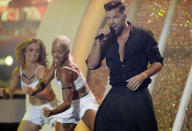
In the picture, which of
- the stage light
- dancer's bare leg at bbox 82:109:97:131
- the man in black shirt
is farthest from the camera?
the stage light

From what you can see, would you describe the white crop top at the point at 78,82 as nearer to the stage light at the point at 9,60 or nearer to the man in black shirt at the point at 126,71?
the man in black shirt at the point at 126,71

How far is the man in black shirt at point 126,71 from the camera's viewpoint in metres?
2.16

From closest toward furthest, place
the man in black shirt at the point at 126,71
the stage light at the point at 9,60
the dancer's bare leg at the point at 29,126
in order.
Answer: the man in black shirt at the point at 126,71 → the dancer's bare leg at the point at 29,126 → the stage light at the point at 9,60

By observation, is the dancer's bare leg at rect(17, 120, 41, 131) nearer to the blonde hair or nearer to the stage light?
the blonde hair

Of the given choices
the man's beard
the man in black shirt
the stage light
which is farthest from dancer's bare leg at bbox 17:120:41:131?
the man's beard

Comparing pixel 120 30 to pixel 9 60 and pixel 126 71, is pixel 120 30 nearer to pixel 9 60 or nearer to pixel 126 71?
pixel 126 71

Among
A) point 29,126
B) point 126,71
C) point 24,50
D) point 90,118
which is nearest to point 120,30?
point 126,71

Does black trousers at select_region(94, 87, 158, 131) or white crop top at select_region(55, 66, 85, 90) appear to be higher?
white crop top at select_region(55, 66, 85, 90)

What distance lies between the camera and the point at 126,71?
7.16ft

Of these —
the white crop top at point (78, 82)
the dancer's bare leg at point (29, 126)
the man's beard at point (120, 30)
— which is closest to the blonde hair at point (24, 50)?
the white crop top at point (78, 82)

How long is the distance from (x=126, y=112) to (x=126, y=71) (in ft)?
0.95

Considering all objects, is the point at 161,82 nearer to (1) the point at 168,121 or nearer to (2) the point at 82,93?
(1) the point at 168,121

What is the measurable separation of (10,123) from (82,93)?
1216mm

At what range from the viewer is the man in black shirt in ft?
7.10
